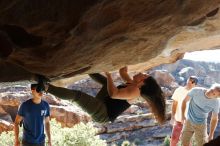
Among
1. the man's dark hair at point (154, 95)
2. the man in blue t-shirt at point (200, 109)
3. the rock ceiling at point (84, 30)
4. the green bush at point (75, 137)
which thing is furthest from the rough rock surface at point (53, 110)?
the rock ceiling at point (84, 30)

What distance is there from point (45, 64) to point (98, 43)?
2.20ft

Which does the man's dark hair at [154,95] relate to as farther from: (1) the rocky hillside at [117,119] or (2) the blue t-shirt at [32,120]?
(1) the rocky hillside at [117,119]

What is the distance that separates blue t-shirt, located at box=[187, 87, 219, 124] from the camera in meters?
7.68

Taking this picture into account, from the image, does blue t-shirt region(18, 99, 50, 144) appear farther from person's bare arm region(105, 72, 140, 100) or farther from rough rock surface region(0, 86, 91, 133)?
rough rock surface region(0, 86, 91, 133)

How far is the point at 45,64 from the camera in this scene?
4.58 metres

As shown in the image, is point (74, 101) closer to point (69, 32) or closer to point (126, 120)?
point (69, 32)

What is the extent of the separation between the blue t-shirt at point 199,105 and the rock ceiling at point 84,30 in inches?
93.8

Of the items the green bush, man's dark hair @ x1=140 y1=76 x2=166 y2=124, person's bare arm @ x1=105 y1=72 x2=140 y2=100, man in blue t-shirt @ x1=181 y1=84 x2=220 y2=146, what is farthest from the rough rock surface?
person's bare arm @ x1=105 y1=72 x2=140 y2=100

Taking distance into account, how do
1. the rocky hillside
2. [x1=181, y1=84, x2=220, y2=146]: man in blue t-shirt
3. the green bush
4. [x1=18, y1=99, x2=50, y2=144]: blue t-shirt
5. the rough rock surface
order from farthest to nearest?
the rocky hillside < the rough rock surface < the green bush < [x1=181, y1=84, x2=220, y2=146]: man in blue t-shirt < [x1=18, y1=99, x2=50, y2=144]: blue t-shirt

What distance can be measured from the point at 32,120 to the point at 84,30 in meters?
3.46

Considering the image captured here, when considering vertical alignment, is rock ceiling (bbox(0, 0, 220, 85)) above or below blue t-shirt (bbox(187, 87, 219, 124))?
above

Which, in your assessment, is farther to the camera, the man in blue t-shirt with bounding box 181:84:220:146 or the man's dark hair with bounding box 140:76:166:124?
the man in blue t-shirt with bounding box 181:84:220:146

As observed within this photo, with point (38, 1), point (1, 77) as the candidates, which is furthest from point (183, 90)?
point (38, 1)

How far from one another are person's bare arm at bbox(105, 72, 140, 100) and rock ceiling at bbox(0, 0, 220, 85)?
0.29 metres
